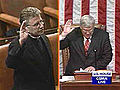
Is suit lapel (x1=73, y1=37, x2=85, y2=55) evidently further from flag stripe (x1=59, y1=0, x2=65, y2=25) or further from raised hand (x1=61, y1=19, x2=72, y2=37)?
flag stripe (x1=59, y1=0, x2=65, y2=25)

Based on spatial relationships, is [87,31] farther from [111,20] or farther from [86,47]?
[111,20]

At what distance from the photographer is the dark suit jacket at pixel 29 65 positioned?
7.04ft

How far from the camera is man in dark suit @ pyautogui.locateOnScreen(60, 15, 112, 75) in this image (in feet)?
9.03

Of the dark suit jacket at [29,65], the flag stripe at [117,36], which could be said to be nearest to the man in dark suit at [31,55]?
the dark suit jacket at [29,65]

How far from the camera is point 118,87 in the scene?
7.70 feet

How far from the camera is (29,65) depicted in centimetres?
218

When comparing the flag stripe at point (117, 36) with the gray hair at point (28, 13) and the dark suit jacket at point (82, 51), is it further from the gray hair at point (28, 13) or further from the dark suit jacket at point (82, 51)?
the gray hair at point (28, 13)

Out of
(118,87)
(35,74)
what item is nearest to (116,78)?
(118,87)

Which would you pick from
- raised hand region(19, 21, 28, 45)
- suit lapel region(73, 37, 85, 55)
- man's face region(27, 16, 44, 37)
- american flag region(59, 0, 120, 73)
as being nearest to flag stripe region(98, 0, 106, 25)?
american flag region(59, 0, 120, 73)

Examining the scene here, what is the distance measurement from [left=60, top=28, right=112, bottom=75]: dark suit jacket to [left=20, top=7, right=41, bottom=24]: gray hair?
55 cm

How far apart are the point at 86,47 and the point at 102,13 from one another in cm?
38

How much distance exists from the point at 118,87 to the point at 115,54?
2.06ft

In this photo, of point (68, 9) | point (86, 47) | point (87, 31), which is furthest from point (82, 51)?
point (68, 9)

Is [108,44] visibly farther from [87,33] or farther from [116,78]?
[116,78]
